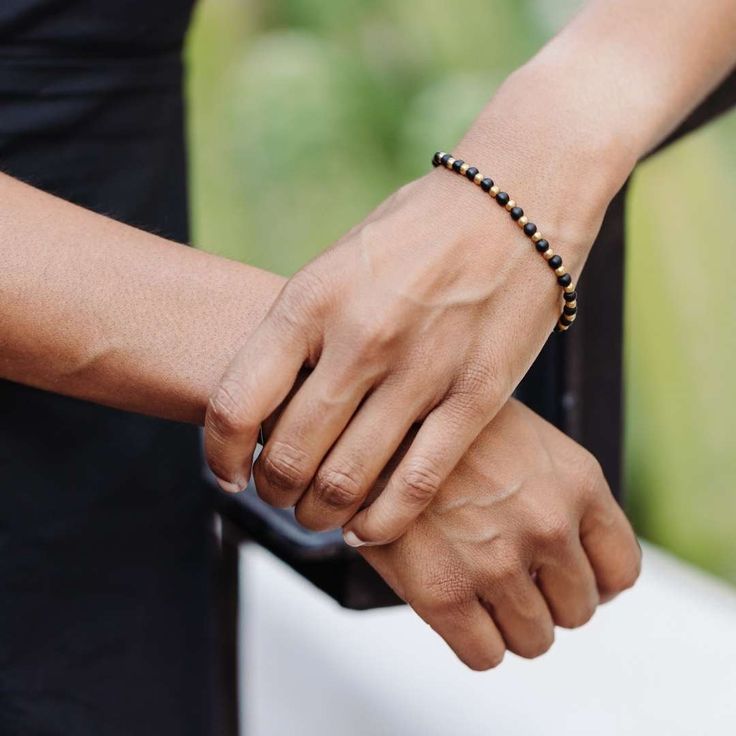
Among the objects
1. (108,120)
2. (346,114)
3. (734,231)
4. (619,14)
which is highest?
(619,14)

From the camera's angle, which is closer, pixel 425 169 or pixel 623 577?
pixel 623 577

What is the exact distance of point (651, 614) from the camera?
1.19 meters

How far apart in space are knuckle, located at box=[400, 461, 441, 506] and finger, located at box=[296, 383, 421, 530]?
1cm

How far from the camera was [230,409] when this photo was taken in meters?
0.53

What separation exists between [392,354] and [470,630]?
159 millimetres

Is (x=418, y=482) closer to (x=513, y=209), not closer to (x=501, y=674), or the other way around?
(x=513, y=209)

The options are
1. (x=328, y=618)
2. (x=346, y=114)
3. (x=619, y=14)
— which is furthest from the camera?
(x=346, y=114)

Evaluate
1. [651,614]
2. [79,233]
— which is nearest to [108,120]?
[79,233]

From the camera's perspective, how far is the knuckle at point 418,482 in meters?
0.54

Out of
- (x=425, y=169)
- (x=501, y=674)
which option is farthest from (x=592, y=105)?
(x=425, y=169)

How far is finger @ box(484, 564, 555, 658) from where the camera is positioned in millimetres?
576

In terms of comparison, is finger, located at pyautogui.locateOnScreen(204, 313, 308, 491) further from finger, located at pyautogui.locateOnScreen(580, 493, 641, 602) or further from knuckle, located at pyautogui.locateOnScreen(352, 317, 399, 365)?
finger, located at pyautogui.locateOnScreen(580, 493, 641, 602)

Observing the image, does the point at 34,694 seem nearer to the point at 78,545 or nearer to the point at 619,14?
the point at 78,545

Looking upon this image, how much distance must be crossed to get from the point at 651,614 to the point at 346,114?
1.06 m
